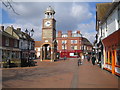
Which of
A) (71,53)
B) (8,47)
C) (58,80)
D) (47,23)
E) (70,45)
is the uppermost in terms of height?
(47,23)

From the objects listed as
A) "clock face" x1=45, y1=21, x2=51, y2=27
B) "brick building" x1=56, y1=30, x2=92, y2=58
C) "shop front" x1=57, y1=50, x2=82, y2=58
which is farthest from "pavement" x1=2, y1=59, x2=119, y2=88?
"shop front" x1=57, y1=50, x2=82, y2=58

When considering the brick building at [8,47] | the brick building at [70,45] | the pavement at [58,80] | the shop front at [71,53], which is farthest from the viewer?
the brick building at [70,45]

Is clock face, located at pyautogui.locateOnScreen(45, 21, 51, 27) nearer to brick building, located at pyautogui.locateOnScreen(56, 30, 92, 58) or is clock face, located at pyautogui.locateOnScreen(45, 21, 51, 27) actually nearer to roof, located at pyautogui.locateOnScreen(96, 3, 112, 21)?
roof, located at pyautogui.locateOnScreen(96, 3, 112, 21)

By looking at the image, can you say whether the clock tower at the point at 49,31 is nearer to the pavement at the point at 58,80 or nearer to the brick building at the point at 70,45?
the pavement at the point at 58,80

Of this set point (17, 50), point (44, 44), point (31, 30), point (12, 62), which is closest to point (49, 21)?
point (44, 44)

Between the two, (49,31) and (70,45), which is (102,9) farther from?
(70,45)

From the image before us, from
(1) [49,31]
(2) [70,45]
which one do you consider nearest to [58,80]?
(1) [49,31]

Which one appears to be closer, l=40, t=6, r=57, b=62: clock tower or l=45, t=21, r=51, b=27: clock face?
l=40, t=6, r=57, b=62: clock tower

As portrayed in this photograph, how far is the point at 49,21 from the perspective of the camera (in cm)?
3694

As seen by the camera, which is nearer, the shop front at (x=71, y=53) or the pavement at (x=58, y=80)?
the pavement at (x=58, y=80)

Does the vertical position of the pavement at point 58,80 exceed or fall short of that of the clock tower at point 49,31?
it falls short

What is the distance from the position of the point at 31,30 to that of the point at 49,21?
1570 cm

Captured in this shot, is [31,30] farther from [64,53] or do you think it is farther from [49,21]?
[64,53]

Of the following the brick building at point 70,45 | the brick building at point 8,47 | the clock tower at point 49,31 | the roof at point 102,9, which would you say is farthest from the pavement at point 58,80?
the brick building at point 70,45
